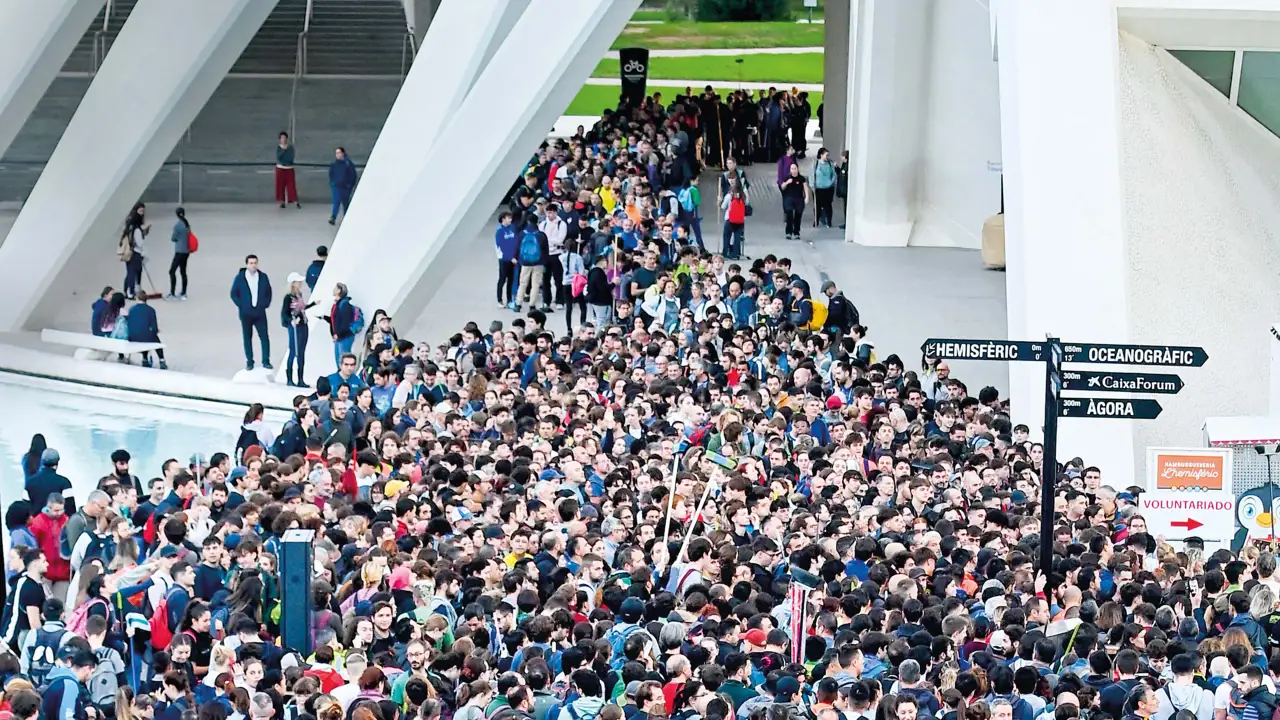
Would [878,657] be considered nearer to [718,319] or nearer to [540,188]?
[718,319]

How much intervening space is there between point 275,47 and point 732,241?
14.4 metres

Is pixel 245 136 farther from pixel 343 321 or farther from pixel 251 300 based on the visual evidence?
pixel 343 321

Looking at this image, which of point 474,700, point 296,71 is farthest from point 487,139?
point 296,71

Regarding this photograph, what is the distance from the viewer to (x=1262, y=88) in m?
20.8

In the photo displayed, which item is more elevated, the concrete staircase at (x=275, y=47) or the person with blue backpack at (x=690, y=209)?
the concrete staircase at (x=275, y=47)

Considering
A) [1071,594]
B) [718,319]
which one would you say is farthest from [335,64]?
[1071,594]

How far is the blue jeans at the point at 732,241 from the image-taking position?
27.2m

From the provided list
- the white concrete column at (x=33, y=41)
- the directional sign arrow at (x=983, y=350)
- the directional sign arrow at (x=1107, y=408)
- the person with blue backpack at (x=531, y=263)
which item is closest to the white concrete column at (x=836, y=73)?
the person with blue backpack at (x=531, y=263)

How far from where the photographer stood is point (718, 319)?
18656 mm

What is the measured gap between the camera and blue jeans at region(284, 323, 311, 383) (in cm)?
2152

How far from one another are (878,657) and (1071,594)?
1.67 metres

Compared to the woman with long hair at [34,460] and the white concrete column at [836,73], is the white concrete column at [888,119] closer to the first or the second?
the white concrete column at [836,73]

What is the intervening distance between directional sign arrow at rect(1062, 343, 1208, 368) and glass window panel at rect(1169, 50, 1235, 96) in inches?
365

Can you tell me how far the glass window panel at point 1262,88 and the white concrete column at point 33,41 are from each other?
44.9 feet
